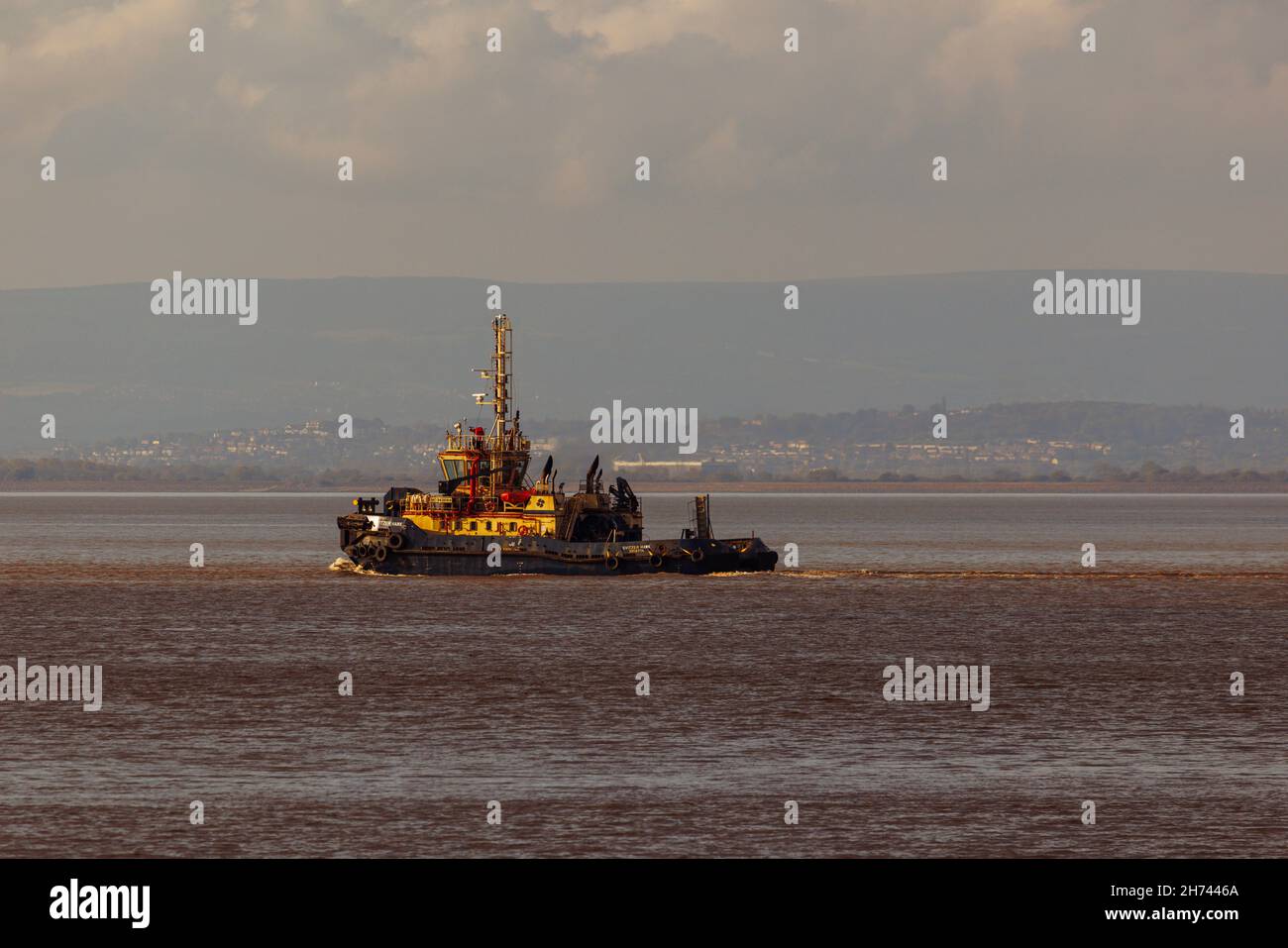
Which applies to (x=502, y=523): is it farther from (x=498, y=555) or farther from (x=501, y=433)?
(x=501, y=433)

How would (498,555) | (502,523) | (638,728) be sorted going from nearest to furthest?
(638,728) → (502,523) → (498,555)

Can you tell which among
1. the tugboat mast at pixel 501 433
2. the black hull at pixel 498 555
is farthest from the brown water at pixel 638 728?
the tugboat mast at pixel 501 433

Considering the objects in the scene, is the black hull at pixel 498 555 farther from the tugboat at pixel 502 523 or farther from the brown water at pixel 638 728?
the brown water at pixel 638 728

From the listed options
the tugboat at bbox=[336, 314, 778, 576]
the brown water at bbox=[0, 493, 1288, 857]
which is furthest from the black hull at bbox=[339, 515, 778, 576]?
the brown water at bbox=[0, 493, 1288, 857]

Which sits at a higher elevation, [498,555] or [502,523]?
[502,523]

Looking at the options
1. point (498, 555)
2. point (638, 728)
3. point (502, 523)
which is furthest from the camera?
point (498, 555)

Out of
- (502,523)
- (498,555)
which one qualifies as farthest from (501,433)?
(498,555)

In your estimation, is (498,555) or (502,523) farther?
(498,555)
